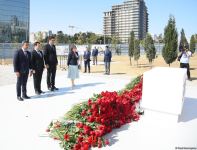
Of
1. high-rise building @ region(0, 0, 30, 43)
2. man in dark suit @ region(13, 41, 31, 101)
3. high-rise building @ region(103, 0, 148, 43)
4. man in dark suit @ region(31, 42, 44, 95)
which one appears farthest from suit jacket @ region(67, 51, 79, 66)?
high-rise building @ region(103, 0, 148, 43)

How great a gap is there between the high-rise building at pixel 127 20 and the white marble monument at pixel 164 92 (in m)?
143

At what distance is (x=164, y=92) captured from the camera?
5.68 meters

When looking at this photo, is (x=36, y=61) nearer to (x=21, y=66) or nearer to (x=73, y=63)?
(x=21, y=66)

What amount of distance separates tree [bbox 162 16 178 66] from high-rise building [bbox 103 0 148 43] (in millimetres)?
129551

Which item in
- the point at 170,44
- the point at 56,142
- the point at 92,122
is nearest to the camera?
the point at 56,142

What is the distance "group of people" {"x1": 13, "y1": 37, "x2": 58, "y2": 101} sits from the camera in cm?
834

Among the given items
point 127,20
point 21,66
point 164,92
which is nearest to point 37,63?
point 21,66

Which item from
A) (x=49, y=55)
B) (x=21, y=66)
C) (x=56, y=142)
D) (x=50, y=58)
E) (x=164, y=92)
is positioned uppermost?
(x=49, y=55)

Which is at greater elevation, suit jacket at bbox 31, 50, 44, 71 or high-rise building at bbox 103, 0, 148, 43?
high-rise building at bbox 103, 0, 148, 43

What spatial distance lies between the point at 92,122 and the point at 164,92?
63.9 inches

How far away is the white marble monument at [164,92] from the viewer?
18.3 feet

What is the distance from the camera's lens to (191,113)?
632 centimetres

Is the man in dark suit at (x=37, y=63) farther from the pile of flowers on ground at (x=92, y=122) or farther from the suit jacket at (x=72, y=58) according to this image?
the pile of flowers on ground at (x=92, y=122)

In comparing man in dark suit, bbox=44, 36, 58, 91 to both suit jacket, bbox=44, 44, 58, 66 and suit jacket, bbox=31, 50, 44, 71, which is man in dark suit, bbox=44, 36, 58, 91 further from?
suit jacket, bbox=31, 50, 44, 71
